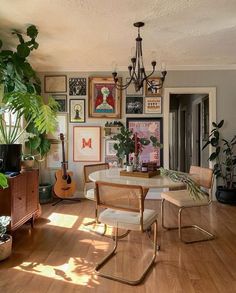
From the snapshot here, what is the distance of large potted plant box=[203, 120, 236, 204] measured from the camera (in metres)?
4.25

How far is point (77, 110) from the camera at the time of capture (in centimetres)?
460

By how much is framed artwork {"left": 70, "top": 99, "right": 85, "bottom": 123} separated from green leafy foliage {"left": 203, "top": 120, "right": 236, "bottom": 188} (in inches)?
85.1

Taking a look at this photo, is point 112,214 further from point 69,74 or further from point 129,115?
point 69,74

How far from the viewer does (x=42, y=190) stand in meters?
4.27

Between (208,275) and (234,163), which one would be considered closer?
(208,275)

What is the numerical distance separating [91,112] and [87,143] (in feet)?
1.77

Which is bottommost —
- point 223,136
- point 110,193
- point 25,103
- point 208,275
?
point 208,275

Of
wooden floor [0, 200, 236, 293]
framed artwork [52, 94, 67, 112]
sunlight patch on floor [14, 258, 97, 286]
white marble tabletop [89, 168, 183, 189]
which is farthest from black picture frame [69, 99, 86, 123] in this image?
sunlight patch on floor [14, 258, 97, 286]

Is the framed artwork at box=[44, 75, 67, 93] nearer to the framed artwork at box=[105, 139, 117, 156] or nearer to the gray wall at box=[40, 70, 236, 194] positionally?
the framed artwork at box=[105, 139, 117, 156]

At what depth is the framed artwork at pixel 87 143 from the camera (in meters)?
4.60

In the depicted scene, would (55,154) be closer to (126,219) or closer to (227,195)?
(126,219)

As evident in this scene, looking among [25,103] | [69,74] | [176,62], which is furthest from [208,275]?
[69,74]

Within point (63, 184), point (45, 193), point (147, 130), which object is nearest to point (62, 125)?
point (63, 184)

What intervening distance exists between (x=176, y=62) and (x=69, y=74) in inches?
71.2
